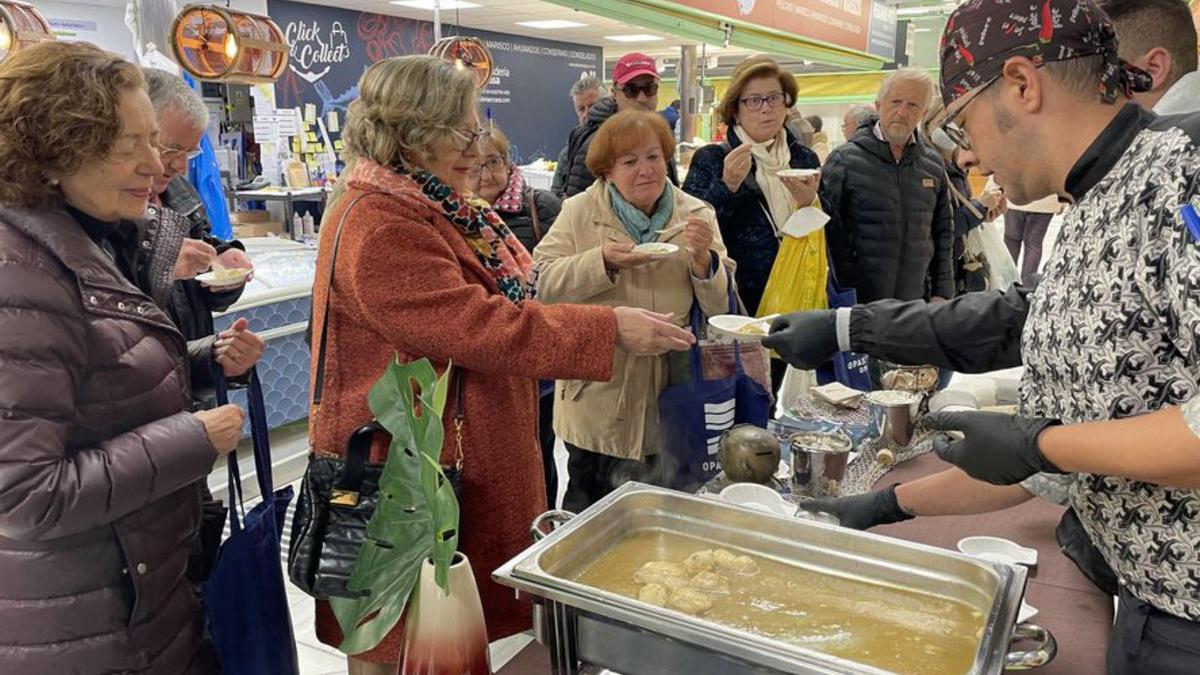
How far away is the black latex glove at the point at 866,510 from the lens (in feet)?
5.29

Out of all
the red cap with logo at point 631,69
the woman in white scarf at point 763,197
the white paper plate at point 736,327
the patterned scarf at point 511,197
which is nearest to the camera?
the white paper plate at point 736,327

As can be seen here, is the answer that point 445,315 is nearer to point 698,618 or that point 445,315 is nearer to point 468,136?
point 468,136

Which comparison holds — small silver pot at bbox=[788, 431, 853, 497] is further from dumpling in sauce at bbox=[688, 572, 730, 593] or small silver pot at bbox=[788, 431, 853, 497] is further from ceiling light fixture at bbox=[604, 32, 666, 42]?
ceiling light fixture at bbox=[604, 32, 666, 42]

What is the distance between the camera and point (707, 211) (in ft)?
9.18

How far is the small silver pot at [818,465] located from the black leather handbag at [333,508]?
0.81 metres

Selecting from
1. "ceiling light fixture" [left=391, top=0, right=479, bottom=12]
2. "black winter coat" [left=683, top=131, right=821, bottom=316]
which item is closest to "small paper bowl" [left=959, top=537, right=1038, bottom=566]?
"black winter coat" [left=683, top=131, right=821, bottom=316]

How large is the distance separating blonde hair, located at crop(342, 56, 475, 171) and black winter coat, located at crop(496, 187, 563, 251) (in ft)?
5.03

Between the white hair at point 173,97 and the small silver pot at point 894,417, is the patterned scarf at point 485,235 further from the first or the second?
the white hair at point 173,97

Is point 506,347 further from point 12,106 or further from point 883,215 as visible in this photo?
point 883,215

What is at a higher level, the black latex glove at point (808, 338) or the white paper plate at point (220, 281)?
the white paper plate at point (220, 281)

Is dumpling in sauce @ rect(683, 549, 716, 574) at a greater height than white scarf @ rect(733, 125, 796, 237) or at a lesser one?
lesser

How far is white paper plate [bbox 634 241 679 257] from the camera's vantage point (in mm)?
2354

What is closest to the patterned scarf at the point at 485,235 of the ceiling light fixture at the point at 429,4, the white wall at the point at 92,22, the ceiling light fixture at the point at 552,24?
the ceiling light fixture at the point at 429,4

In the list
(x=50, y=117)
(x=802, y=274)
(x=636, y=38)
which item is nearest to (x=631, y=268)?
(x=802, y=274)
